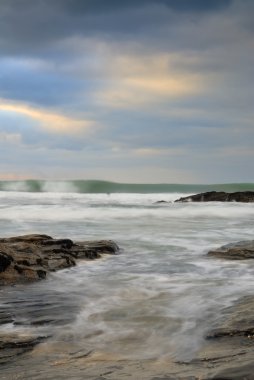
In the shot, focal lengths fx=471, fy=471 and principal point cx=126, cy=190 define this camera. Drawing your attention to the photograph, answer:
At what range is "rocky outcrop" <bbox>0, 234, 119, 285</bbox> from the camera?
756 cm

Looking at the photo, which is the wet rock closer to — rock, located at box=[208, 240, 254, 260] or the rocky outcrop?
the rocky outcrop

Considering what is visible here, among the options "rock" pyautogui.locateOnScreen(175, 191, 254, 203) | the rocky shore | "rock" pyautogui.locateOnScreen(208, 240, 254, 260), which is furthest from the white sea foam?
"rock" pyautogui.locateOnScreen(175, 191, 254, 203)

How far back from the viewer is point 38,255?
29.4 ft

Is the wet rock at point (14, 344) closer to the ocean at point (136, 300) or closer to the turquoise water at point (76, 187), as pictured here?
the ocean at point (136, 300)

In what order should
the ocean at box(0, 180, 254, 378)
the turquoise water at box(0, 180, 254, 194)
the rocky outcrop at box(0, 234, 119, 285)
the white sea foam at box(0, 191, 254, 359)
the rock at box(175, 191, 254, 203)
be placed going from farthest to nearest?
the turquoise water at box(0, 180, 254, 194), the rock at box(175, 191, 254, 203), the rocky outcrop at box(0, 234, 119, 285), the white sea foam at box(0, 191, 254, 359), the ocean at box(0, 180, 254, 378)

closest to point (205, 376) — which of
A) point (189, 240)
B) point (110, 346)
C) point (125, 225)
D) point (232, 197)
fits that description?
point (110, 346)

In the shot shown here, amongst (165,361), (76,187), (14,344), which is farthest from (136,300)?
(76,187)

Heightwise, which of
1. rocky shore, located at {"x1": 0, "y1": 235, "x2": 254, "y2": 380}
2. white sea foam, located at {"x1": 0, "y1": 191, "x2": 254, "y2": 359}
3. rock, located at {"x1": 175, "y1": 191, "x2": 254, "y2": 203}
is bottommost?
white sea foam, located at {"x1": 0, "y1": 191, "x2": 254, "y2": 359}

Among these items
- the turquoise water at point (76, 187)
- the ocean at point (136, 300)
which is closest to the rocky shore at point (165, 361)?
the ocean at point (136, 300)

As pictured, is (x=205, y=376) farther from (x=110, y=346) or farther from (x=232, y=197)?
(x=232, y=197)

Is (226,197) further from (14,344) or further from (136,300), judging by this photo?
(14,344)

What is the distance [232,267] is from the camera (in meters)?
8.95

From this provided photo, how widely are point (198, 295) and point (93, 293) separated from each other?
151 centimetres

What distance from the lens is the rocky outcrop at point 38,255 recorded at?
298 inches
